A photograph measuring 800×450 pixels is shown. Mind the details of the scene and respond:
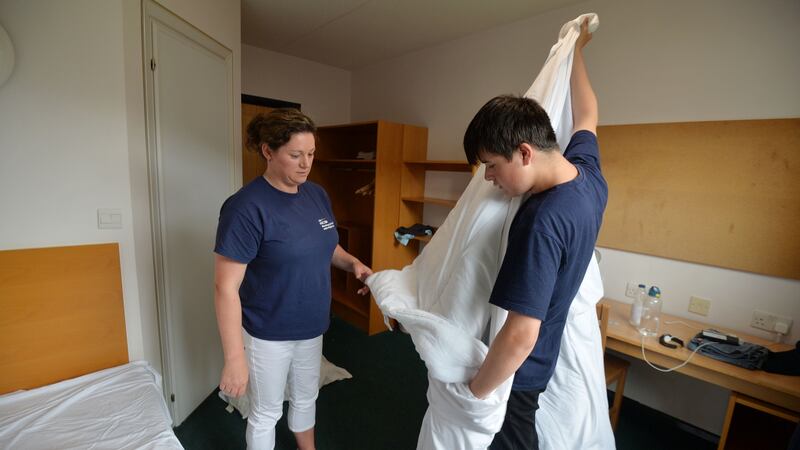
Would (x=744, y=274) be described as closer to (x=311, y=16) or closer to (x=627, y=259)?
(x=627, y=259)

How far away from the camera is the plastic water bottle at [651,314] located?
1881 mm

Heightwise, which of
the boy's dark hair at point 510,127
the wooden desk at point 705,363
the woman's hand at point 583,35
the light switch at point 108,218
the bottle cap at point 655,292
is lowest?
the wooden desk at point 705,363

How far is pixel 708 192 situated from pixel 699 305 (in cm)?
62

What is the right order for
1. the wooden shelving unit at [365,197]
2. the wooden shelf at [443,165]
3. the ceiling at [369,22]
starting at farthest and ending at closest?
1. the wooden shelving unit at [365,197]
2. the wooden shelf at [443,165]
3. the ceiling at [369,22]

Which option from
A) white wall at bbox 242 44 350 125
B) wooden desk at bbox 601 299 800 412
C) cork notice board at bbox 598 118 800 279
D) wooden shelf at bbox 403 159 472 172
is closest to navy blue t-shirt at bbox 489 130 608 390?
wooden desk at bbox 601 299 800 412

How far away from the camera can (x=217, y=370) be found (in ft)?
7.40

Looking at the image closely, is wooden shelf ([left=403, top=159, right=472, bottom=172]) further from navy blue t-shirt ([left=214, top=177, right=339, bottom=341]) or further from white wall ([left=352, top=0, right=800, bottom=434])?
navy blue t-shirt ([left=214, top=177, right=339, bottom=341])

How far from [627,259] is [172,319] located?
2598 mm

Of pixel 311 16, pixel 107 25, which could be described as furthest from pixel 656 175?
pixel 107 25

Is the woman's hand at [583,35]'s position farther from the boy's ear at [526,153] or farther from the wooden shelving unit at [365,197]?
the wooden shelving unit at [365,197]

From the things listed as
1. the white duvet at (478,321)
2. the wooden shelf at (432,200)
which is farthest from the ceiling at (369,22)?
the white duvet at (478,321)

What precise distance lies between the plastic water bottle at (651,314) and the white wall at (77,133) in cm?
250

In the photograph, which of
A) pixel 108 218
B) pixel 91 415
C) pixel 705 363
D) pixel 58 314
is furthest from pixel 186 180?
pixel 705 363

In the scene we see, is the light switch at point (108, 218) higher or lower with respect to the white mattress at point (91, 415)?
higher
